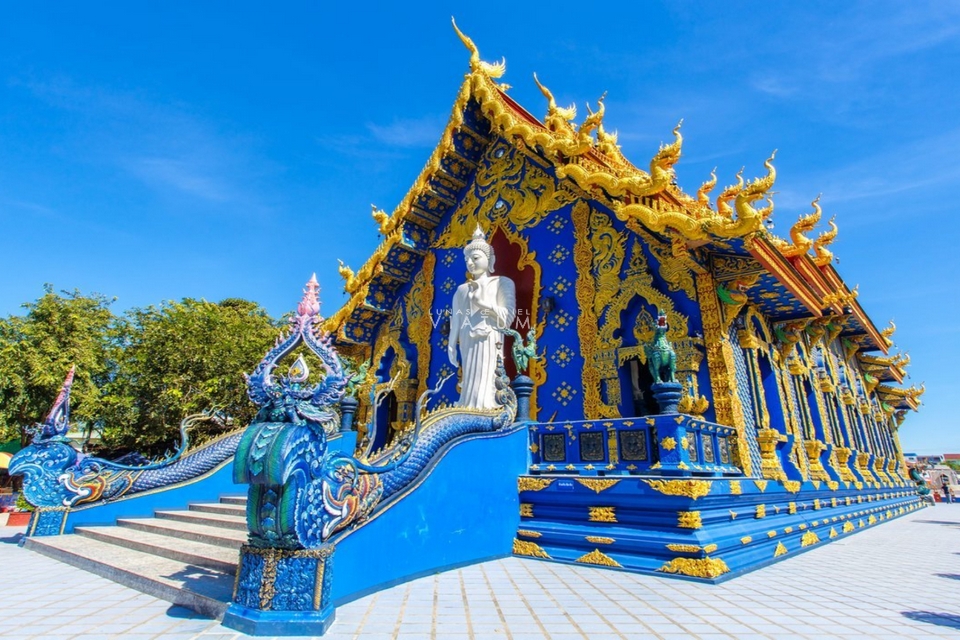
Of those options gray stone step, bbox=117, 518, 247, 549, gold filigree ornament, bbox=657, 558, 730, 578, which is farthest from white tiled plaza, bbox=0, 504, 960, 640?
gray stone step, bbox=117, 518, 247, 549

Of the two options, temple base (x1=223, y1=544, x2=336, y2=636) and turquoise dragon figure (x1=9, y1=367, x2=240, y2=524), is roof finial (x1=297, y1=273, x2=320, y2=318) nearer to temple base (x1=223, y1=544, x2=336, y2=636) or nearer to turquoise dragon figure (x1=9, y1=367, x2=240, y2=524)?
temple base (x1=223, y1=544, x2=336, y2=636)

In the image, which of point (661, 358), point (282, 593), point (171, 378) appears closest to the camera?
point (282, 593)

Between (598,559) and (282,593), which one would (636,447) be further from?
(282,593)

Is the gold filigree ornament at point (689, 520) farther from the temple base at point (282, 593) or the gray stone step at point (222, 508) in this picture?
the gray stone step at point (222, 508)

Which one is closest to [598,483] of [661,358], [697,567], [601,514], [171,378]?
[601,514]

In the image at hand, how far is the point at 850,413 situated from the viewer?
1339 cm

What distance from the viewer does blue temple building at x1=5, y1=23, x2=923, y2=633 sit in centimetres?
380

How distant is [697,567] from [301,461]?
352 centimetres

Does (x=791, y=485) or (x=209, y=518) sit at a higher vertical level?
(x=791, y=485)

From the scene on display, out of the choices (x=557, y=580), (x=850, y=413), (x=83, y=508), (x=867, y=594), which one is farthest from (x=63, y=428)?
(x=850, y=413)

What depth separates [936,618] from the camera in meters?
3.64

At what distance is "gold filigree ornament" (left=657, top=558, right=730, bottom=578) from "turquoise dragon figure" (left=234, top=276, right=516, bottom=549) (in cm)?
267

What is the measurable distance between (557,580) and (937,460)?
241 feet

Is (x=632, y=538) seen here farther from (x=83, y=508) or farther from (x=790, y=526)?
(x=83, y=508)
